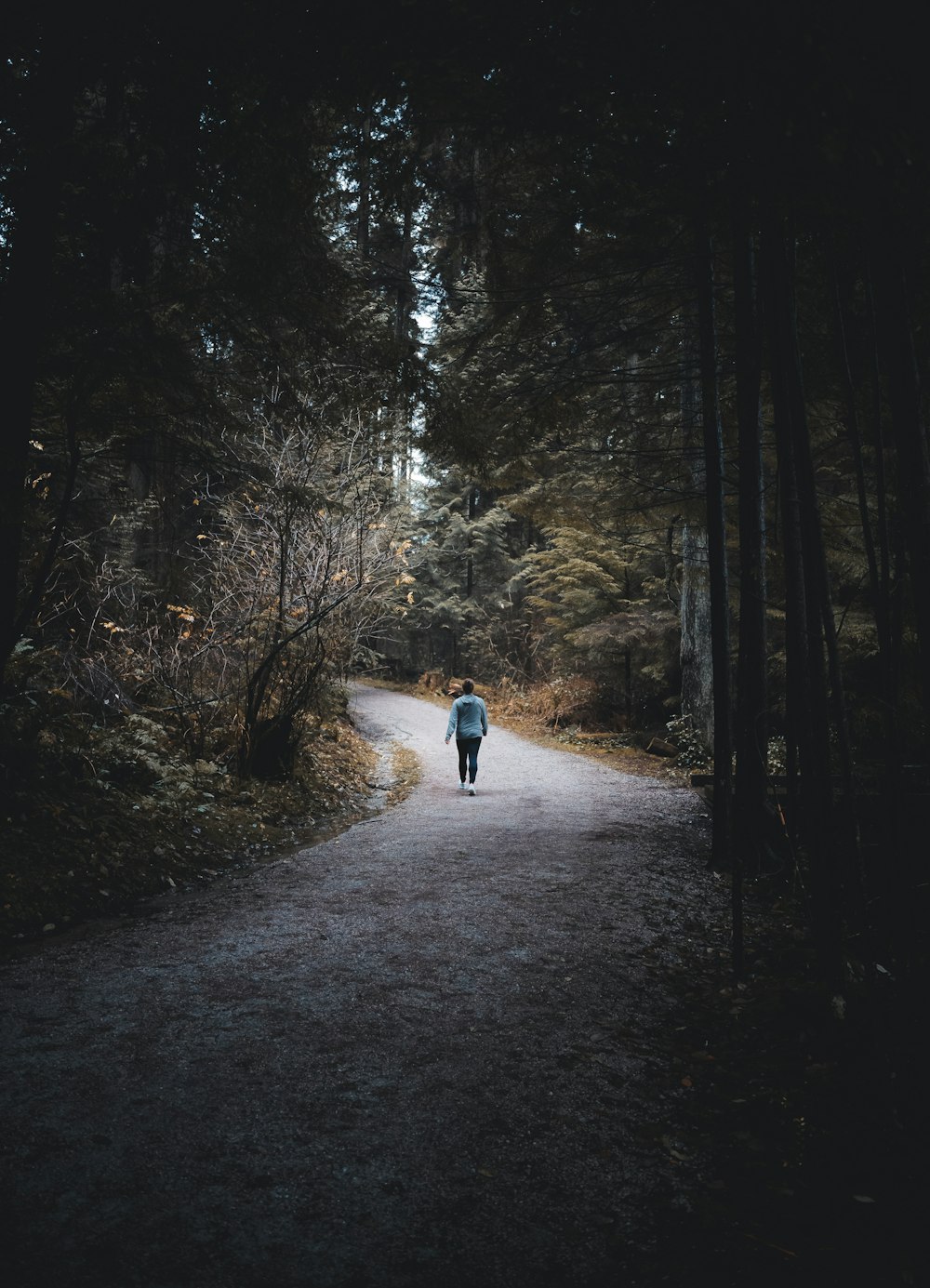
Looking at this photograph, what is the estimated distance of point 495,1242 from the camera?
2287 mm

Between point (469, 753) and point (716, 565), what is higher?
point (716, 565)

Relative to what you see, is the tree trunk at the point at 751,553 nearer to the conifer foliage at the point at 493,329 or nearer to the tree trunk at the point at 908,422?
the conifer foliage at the point at 493,329

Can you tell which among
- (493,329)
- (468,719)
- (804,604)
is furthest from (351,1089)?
(468,719)

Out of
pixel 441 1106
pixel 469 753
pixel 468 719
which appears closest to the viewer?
pixel 441 1106

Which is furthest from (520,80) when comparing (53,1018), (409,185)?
(53,1018)

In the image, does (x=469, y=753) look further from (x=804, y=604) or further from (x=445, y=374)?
(x=804, y=604)

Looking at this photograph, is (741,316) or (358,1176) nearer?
(358,1176)

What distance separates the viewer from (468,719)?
11.9 meters

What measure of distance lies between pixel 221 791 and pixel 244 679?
1.95m

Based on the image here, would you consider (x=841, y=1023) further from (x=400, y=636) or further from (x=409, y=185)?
→ (x=400, y=636)

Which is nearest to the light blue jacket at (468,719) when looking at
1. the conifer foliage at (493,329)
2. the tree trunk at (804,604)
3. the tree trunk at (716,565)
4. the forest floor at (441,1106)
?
the conifer foliage at (493,329)

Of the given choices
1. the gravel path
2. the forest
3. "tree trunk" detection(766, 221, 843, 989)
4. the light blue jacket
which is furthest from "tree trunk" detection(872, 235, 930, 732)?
the light blue jacket

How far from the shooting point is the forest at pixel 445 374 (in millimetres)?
2994

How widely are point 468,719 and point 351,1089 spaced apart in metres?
8.79
